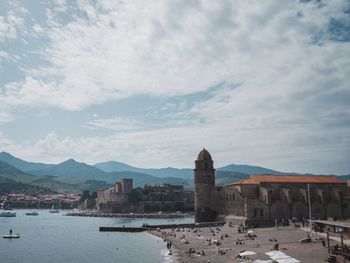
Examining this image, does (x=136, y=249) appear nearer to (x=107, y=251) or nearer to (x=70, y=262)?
(x=107, y=251)

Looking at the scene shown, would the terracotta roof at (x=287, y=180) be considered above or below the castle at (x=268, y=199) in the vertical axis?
above

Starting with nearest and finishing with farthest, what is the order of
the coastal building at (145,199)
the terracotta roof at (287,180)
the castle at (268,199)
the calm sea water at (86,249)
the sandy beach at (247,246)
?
the sandy beach at (247,246) < the calm sea water at (86,249) < the castle at (268,199) < the terracotta roof at (287,180) < the coastal building at (145,199)

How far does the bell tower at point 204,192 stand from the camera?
76.7 m

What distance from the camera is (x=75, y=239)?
227 feet

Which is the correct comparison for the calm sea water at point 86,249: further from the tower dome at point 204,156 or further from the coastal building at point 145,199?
the coastal building at point 145,199

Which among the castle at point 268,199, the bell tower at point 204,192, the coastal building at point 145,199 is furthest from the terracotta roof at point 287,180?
the coastal building at point 145,199

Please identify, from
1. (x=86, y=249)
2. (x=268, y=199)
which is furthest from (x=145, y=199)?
(x=86, y=249)

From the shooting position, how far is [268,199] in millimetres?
65312

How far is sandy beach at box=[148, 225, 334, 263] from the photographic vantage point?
36.3m

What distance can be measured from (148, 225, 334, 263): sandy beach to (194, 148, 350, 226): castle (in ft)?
17.2

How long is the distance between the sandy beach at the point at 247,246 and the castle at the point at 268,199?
525 cm

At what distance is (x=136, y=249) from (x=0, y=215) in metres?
114

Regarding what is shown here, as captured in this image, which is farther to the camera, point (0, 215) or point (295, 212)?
point (0, 215)

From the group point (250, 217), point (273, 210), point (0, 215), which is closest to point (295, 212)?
point (273, 210)
